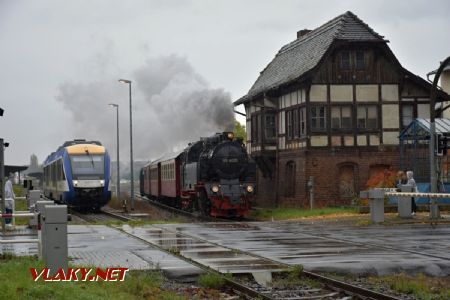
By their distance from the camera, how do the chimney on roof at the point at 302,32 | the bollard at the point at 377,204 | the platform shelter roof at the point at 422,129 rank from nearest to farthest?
the bollard at the point at 377,204 < the platform shelter roof at the point at 422,129 < the chimney on roof at the point at 302,32

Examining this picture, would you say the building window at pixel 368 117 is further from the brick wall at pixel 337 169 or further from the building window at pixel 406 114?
the building window at pixel 406 114

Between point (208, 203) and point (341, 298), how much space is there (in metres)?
22.8

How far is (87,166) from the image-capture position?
3831 cm

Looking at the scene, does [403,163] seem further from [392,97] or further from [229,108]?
[229,108]

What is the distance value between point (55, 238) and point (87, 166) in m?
26.8

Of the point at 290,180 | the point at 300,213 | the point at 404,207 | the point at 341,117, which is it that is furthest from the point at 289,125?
the point at 404,207

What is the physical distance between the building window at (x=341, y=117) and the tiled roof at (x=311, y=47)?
7.79 ft

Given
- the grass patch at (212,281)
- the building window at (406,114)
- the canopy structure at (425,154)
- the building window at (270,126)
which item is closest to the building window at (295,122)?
the building window at (270,126)

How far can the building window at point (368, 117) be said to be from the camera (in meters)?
37.2

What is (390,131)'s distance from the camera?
1473 inches

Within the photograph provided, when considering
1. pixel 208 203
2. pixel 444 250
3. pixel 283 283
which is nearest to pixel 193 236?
pixel 444 250

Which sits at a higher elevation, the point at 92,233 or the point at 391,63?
the point at 391,63

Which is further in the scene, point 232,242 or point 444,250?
point 232,242

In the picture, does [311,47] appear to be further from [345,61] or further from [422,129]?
[422,129]
